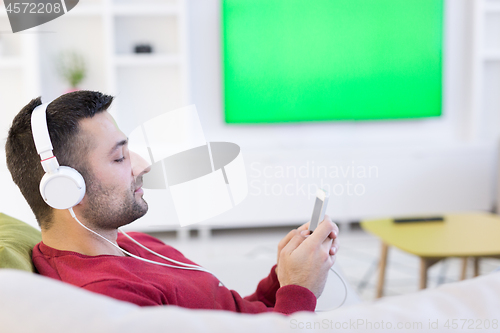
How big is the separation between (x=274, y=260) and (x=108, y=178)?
2.82ft

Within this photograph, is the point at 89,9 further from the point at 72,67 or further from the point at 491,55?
the point at 491,55

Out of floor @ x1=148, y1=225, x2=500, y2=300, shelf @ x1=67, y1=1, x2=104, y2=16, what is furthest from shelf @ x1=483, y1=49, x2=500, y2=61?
shelf @ x1=67, y1=1, x2=104, y2=16

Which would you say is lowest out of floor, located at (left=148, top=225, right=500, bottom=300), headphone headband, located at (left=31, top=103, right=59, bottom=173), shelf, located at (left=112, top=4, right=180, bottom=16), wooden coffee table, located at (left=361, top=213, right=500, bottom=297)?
floor, located at (left=148, top=225, right=500, bottom=300)

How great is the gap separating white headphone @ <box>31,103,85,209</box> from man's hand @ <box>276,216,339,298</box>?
0.41 metres

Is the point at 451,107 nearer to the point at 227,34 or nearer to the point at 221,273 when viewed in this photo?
the point at 227,34

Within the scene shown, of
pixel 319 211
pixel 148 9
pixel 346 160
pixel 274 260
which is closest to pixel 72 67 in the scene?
pixel 148 9

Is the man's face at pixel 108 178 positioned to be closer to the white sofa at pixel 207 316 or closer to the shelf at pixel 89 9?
the white sofa at pixel 207 316

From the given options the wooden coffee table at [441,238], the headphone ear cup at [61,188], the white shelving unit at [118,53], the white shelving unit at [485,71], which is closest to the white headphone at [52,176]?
the headphone ear cup at [61,188]

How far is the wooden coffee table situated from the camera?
1665mm

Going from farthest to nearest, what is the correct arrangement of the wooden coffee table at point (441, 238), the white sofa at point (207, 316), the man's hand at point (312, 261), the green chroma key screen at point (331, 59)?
the green chroma key screen at point (331, 59) < the wooden coffee table at point (441, 238) < the man's hand at point (312, 261) < the white sofa at point (207, 316)

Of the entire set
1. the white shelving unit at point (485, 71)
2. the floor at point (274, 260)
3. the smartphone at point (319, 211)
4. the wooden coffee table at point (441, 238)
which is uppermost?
the white shelving unit at point (485, 71)

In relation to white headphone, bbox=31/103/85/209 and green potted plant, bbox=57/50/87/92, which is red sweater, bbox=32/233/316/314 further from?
green potted plant, bbox=57/50/87/92

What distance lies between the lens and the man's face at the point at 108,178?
840 mm

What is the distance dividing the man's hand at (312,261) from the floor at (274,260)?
0.48 meters
